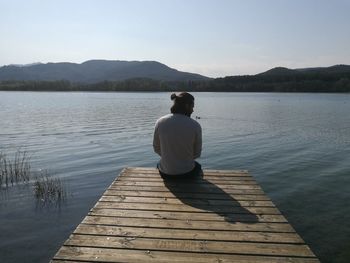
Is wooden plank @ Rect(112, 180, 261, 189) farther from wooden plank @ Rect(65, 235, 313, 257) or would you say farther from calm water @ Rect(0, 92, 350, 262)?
wooden plank @ Rect(65, 235, 313, 257)

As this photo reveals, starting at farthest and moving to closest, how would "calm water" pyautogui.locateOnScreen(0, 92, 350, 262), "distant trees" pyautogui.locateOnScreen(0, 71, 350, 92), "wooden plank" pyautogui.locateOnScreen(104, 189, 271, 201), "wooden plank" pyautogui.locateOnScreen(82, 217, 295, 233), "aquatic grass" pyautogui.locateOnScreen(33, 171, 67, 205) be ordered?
"distant trees" pyautogui.locateOnScreen(0, 71, 350, 92) → "aquatic grass" pyautogui.locateOnScreen(33, 171, 67, 205) → "calm water" pyautogui.locateOnScreen(0, 92, 350, 262) → "wooden plank" pyautogui.locateOnScreen(104, 189, 271, 201) → "wooden plank" pyautogui.locateOnScreen(82, 217, 295, 233)

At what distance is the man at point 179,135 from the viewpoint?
7320 millimetres


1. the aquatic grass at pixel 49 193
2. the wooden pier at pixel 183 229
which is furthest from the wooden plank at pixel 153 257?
the aquatic grass at pixel 49 193

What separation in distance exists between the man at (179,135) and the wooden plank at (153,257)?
10.2ft

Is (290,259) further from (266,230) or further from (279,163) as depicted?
(279,163)

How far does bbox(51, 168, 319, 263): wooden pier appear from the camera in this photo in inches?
176

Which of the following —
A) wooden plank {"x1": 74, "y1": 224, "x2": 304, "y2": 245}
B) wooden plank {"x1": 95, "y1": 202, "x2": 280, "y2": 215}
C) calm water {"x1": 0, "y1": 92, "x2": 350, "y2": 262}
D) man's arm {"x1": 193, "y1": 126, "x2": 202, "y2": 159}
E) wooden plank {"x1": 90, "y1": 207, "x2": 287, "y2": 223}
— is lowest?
calm water {"x1": 0, "y1": 92, "x2": 350, "y2": 262}

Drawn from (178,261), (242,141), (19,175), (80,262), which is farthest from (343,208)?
(242,141)

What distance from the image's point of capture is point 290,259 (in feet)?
14.4

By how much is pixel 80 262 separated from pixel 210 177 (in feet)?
15.8

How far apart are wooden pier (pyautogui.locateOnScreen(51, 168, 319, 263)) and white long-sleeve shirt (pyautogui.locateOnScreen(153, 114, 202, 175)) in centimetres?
60

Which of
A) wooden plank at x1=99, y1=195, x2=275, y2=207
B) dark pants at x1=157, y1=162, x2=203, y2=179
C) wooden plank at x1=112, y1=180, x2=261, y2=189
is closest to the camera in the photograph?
wooden plank at x1=99, y1=195, x2=275, y2=207

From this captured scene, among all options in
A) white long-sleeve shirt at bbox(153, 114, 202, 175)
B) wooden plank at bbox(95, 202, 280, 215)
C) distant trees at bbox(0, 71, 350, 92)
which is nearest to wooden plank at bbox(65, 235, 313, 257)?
wooden plank at bbox(95, 202, 280, 215)

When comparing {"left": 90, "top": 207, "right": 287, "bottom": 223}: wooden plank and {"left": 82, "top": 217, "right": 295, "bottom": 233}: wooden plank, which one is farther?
{"left": 90, "top": 207, "right": 287, "bottom": 223}: wooden plank
